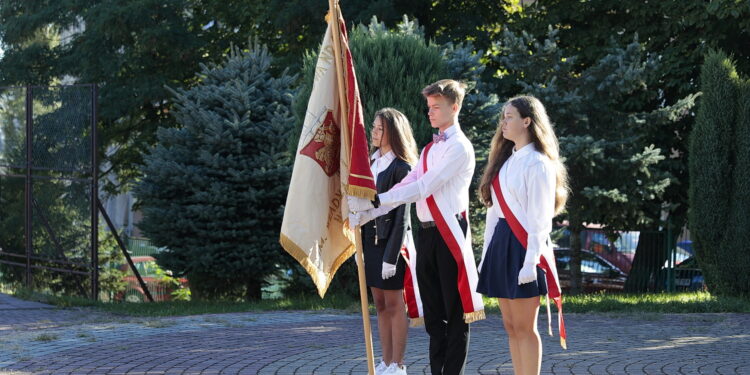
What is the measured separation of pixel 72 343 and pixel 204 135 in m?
5.06

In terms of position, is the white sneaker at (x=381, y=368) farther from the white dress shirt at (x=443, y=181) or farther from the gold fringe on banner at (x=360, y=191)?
the gold fringe on banner at (x=360, y=191)

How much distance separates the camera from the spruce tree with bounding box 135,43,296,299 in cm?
1306

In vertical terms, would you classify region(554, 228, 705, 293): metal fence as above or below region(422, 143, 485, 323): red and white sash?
above

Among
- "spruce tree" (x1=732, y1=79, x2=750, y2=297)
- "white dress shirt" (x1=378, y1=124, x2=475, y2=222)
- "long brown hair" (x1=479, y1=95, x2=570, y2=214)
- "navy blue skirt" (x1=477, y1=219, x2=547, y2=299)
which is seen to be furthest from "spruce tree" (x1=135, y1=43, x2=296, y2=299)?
"navy blue skirt" (x1=477, y1=219, x2=547, y2=299)

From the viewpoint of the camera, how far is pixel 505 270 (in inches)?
212

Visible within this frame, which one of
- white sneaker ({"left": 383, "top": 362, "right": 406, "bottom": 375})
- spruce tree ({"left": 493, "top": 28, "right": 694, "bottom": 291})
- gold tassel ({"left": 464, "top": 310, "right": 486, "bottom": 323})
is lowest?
white sneaker ({"left": 383, "top": 362, "right": 406, "bottom": 375})

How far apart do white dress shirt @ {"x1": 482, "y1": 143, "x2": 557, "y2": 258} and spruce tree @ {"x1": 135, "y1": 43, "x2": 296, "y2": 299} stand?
7.85 meters

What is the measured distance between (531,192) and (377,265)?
5.37 ft

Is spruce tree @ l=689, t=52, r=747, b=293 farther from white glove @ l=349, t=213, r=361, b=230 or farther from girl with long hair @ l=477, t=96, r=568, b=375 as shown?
white glove @ l=349, t=213, r=361, b=230

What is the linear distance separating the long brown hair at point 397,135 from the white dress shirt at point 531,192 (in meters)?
1.23

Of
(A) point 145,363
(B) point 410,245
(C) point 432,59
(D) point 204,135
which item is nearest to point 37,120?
(D) point 204,135

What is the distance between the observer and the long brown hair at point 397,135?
6.64 m

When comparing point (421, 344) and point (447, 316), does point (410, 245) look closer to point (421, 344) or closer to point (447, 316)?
point (447, 316)

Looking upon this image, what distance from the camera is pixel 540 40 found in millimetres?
19000
